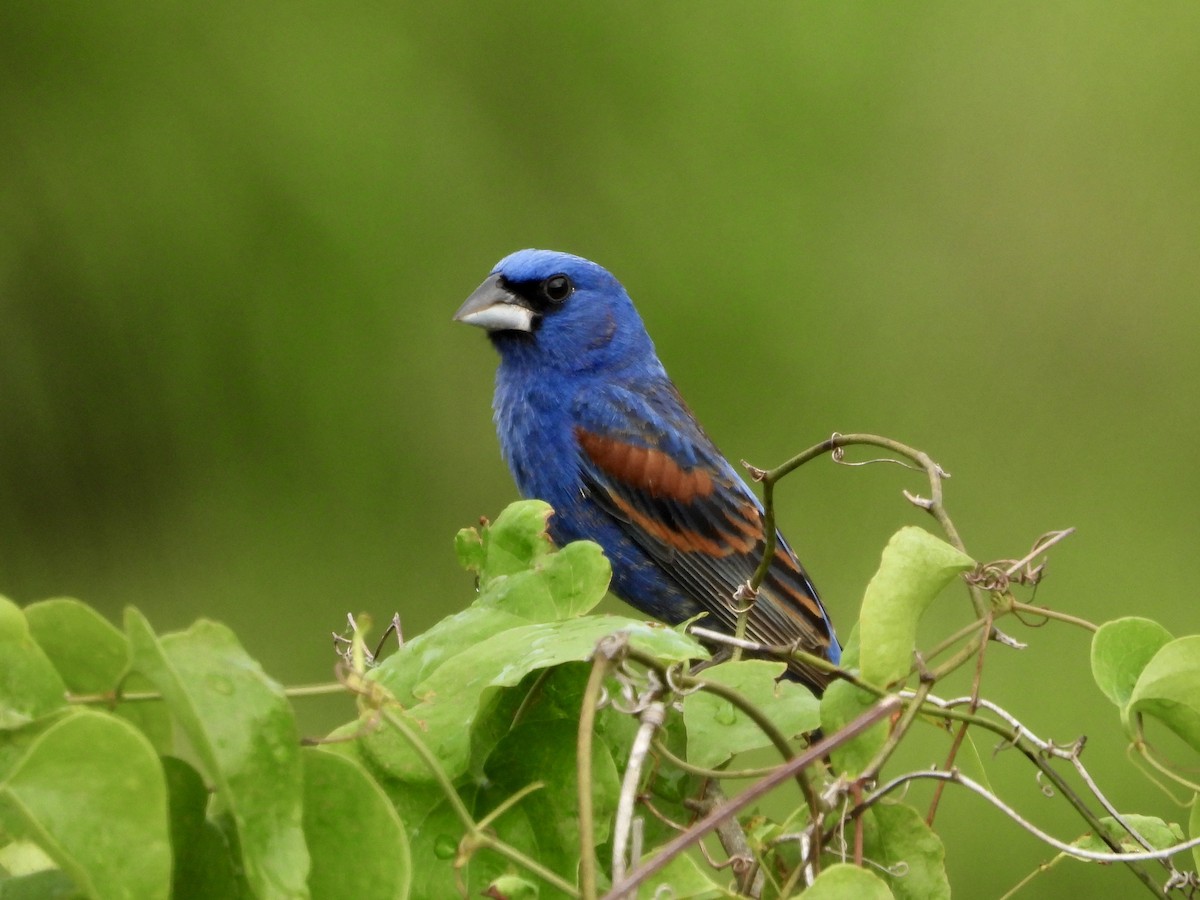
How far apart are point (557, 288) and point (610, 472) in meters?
0.36

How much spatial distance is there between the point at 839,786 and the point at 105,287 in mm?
3560

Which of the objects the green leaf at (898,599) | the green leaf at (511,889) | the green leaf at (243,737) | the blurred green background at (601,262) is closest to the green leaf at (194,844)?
the green leaf at (243,737)

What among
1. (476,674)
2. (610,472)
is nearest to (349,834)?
(476,674)

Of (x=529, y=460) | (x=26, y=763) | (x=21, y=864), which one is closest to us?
(x=26, y=763)

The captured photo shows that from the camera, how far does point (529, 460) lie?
8.65ft

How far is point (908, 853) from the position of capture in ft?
3.21

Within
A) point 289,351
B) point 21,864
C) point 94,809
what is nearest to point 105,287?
point 289,351

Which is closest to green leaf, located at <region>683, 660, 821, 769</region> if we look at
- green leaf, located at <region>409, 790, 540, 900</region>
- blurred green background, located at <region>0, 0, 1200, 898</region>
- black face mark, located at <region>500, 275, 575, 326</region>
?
green leaf, located at <region>409, 790, 540, 900</region>

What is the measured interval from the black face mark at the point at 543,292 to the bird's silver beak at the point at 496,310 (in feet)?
0.03

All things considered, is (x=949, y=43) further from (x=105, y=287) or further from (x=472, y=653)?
(x=472, y=653)

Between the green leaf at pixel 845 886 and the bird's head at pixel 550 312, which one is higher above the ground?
the bird's head at pixel 550 312

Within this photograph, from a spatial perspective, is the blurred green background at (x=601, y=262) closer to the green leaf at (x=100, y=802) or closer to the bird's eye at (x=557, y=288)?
the bird's eye at (x=557, y=288)

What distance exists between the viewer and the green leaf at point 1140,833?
1150 mm

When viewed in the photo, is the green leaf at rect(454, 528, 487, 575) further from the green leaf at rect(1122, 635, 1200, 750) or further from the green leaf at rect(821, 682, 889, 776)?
the green leaf at rect(1122, 635, 1200, 750)
